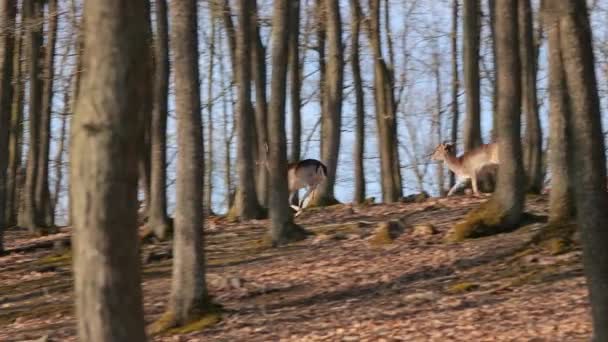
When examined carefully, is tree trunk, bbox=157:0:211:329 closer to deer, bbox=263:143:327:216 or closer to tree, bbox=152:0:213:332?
tree, bbox=152:0:213:332

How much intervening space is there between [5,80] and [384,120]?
34.2 ft

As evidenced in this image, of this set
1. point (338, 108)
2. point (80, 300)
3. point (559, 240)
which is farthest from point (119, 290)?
point (338, 108)

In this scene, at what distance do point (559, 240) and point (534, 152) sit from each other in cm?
893

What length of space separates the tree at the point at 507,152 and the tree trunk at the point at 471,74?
7.08 m

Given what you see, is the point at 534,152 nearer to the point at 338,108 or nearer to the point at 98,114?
the point at 338,108

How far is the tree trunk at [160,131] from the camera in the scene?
18453 mm

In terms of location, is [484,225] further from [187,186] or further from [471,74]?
[471,74]

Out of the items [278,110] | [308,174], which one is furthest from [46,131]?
[278,110]

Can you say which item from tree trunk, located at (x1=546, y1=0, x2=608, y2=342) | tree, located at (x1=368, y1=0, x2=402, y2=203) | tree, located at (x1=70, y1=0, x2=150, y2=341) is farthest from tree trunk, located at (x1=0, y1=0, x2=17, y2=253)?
tree trunk, located at (x1=546, y1=0, x2=608, y2=342)

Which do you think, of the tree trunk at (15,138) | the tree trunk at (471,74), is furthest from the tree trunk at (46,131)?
the tree trunk at (471,74)

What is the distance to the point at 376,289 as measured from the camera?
12.8 m

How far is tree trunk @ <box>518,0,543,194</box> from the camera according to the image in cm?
2102

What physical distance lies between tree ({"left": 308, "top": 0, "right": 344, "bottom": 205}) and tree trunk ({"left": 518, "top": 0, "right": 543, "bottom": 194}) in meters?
4.42

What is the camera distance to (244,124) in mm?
20422
